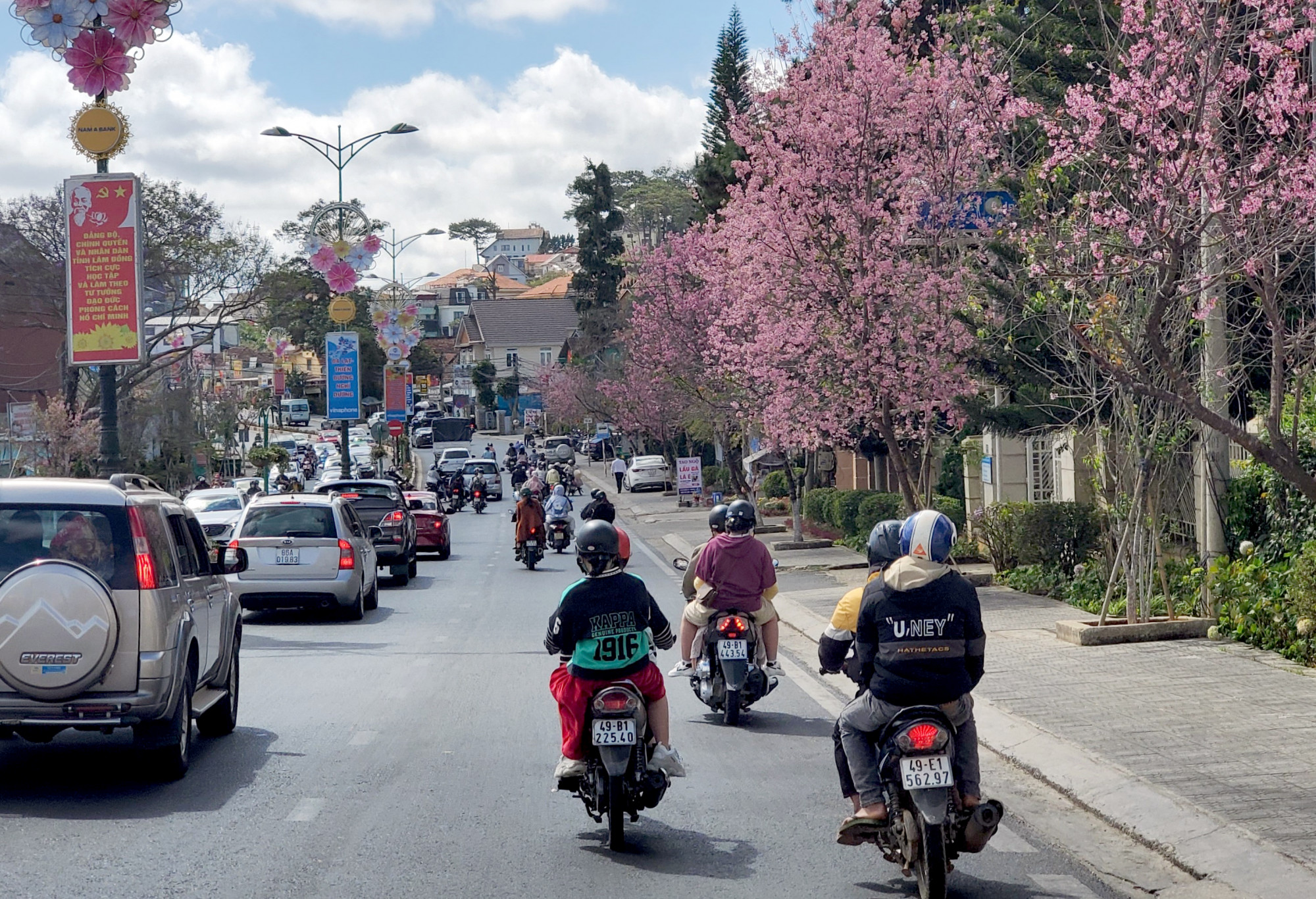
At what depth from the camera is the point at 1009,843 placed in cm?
759

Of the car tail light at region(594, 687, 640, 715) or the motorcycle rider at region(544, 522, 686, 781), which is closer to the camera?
the car tail light at region(594, 687, 640, 715)

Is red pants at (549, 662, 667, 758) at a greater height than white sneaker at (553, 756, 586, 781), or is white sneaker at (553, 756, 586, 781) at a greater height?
red pants at (549, 662, 667, 758)

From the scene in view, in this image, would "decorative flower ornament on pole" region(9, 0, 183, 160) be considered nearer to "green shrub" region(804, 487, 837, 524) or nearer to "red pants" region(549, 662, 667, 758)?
"red pants" region(549, 662, 667, 758)

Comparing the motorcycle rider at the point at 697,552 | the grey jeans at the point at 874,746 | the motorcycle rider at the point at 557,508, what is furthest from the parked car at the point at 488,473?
the grey jeans at the point at 874,746

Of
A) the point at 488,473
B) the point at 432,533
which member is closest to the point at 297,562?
the point at 432,533

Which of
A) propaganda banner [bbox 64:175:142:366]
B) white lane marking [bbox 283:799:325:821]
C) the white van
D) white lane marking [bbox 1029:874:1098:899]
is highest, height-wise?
the white van

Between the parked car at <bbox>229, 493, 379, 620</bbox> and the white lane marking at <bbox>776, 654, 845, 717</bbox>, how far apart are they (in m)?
6.58

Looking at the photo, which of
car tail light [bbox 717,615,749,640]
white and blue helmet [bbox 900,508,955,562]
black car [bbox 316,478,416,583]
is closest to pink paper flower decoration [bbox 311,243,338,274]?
black car [bbox 316,478,416,583]

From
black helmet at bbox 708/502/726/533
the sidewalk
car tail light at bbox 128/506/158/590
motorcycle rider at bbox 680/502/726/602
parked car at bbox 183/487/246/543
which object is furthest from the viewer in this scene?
parked car at bbox 183/487/246/543

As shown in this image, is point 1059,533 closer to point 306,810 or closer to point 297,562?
point 297,562

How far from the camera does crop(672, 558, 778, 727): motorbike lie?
1117 cm

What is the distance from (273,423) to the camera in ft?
460

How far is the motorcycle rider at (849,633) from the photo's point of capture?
6.75 m

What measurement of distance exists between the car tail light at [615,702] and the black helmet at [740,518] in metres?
4.29
